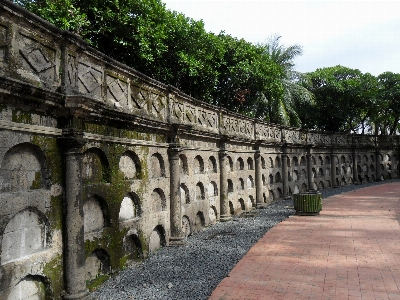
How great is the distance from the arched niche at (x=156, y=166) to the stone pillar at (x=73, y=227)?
316 cm

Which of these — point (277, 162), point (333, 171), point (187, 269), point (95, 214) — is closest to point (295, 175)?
point (277, 162)

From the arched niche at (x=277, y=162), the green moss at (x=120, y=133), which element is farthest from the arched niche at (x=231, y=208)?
the arched niche at (x=277, y=162)

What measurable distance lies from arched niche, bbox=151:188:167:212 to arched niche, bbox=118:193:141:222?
79 centimetres

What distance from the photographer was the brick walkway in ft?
19.0

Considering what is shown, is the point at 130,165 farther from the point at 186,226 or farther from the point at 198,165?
the point at 198,165

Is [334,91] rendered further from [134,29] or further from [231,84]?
[134,29]

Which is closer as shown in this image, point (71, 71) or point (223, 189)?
point (71, 71)

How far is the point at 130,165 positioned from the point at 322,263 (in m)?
4.91

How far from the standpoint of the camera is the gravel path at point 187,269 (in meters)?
5.95

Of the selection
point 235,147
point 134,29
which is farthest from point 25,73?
point 235,147

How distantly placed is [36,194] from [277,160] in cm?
1567

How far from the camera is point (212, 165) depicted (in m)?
12.8

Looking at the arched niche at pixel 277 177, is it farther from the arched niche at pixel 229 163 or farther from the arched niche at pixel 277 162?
the arched niche at pixel 229 163

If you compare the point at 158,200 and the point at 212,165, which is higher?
the point at 212,165
